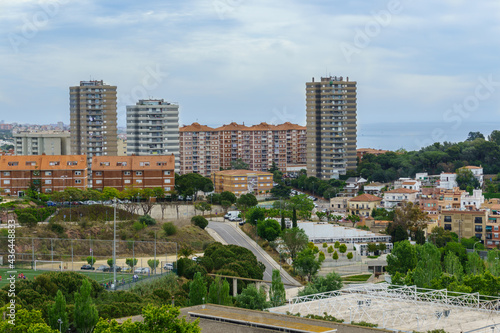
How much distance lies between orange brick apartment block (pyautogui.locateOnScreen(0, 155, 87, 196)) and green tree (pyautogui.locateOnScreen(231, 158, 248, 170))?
94.8 feet

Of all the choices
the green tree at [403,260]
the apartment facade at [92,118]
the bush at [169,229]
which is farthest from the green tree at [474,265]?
the apartment facade at [92,118]

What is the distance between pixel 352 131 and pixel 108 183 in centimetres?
3009

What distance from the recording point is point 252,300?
22.0 metres

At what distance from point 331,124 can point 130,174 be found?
27674 millimetres

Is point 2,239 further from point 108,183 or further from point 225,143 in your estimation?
point 225,143

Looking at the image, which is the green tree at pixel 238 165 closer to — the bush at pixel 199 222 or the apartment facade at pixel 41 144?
the apartment facade at pixel 41 144

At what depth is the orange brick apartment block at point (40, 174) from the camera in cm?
4619

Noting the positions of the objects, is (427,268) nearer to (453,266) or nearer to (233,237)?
(453,266)

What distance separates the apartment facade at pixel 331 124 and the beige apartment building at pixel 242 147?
7.12m

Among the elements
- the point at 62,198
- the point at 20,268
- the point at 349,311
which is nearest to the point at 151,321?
the point at 349,311

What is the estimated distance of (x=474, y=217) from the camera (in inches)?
1746

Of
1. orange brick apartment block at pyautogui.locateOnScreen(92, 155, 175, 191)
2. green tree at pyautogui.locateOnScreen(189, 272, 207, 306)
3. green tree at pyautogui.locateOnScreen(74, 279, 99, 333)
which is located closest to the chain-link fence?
green tree at pyautogui.locateOnScreen(189, 272, 207, 306)

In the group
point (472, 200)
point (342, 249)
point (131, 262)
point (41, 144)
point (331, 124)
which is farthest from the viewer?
point (41, 144)

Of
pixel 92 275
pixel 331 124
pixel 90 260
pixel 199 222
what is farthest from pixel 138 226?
pixel 331 124
